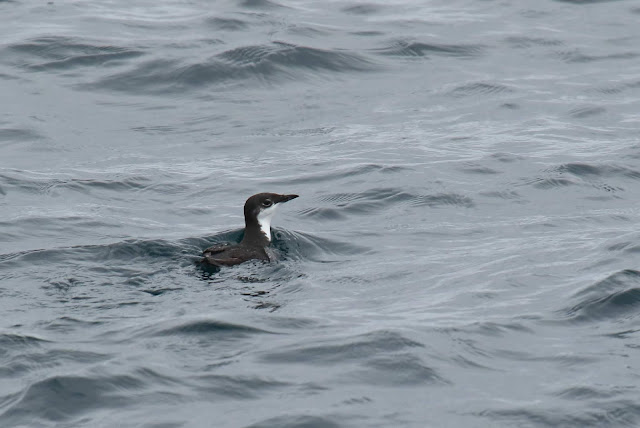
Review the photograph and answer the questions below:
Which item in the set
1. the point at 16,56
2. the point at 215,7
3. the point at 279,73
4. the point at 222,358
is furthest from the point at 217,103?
the point at 222,358

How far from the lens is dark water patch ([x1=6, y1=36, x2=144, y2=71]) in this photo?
1988cm

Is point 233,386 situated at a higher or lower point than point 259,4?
lower

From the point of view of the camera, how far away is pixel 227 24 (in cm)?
2198

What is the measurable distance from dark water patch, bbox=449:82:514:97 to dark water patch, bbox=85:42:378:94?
1651mm

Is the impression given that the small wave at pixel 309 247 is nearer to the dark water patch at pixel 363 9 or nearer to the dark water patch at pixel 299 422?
the dark water patch at pixel 299 422

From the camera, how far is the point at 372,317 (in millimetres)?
10516

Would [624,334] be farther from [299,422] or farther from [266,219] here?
[266,219]

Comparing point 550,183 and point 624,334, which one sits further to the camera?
point 550,183

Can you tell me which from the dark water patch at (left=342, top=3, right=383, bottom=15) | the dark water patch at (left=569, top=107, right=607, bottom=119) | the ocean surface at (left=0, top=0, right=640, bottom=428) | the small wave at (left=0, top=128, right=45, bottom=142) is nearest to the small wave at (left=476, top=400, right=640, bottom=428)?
the ocean surface at (left=0, top=0, right=640, bottom=428)

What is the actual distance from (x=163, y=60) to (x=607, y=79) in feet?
24.3

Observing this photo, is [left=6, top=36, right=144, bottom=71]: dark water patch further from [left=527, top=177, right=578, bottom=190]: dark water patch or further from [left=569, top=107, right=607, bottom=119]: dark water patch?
[left=527, top=177, right=578, bottom=190]: dark water patch

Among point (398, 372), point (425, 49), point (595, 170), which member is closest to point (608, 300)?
point (398, 372)

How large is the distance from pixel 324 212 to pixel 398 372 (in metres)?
5.44

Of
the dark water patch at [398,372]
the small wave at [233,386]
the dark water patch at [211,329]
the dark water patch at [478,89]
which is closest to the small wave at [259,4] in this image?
the dark water patch at [478,89]
